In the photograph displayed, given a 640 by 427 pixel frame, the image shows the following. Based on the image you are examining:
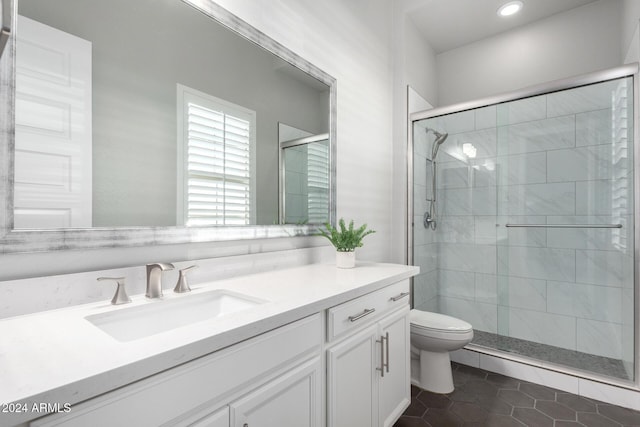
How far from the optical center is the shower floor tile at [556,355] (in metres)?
2.01

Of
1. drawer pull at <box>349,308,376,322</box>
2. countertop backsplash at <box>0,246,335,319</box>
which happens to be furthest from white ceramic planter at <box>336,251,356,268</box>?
countertop backsplash at <box>0,246,335,319</box>

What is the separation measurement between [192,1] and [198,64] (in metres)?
0.23

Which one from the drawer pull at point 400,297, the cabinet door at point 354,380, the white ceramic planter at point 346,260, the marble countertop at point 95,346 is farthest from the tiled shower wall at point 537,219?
the marble countertop at point 95,346

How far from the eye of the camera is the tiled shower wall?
82.7 inches

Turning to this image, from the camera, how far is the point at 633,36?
6.79 ft

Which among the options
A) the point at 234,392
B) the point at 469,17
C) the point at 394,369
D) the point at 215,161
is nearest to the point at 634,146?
the point at 469,17

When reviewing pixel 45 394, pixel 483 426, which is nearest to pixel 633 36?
pixel 483 426

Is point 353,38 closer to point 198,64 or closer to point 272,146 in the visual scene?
point 272,146

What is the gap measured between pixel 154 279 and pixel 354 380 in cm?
82

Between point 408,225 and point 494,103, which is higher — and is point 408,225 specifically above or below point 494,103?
below

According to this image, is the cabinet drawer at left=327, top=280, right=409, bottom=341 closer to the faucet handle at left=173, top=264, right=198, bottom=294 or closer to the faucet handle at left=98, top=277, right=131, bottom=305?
the faucet handle at left=173, top=264, right=198, bottom=294

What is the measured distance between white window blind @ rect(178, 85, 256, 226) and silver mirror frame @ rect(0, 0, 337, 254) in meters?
0.06

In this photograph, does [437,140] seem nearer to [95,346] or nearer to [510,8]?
[510,8]

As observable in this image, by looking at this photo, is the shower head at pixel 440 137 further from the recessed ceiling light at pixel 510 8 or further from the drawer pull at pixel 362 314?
the drawer pull at pixel 362 314
